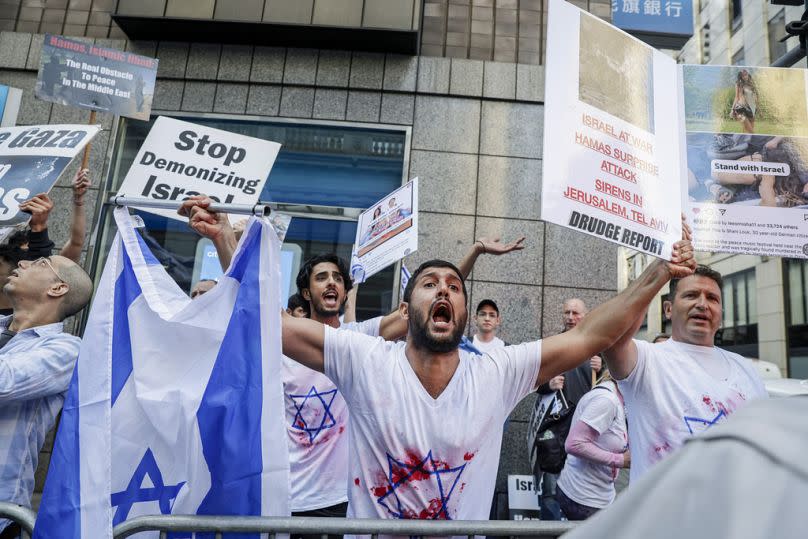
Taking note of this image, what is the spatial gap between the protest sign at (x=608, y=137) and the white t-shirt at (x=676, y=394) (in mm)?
526

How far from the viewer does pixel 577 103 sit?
110 inches

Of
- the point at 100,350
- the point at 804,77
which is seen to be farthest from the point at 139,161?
the point at 804,77

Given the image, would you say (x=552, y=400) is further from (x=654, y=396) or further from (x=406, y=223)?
Result: (x=654, y=396)

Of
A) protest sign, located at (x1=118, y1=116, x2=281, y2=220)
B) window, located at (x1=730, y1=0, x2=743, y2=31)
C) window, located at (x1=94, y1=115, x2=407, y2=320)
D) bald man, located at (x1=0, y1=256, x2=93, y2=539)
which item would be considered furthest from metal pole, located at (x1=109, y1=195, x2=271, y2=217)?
window, located at (x1=730, y1=0, x2=743, y2=31)

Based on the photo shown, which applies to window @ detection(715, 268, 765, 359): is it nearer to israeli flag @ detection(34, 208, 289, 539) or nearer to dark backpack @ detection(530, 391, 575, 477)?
dark backpack @ detection(530, 391, 575, 477)

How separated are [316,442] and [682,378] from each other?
6.29ft

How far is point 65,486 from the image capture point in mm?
2066

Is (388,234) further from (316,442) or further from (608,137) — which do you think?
(608,137)

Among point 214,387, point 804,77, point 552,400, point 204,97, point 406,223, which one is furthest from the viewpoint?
point 204,97

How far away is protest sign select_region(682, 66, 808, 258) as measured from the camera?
11.3 ft

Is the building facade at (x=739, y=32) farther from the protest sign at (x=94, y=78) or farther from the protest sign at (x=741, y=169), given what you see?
the protest sign at (x=94, y=78)

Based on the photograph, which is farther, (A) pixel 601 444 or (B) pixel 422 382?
(A) pixel 601 444

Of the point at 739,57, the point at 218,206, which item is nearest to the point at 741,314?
the point at 739,57

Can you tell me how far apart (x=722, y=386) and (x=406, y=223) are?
2527 millimetres
